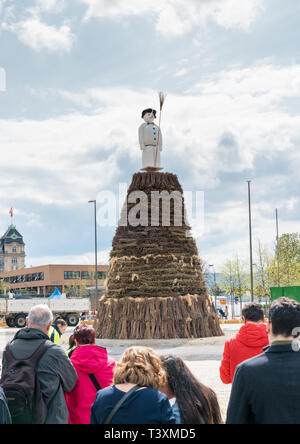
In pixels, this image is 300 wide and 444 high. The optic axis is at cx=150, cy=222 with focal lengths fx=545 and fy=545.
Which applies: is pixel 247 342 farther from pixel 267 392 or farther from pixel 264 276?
pixel 264 276

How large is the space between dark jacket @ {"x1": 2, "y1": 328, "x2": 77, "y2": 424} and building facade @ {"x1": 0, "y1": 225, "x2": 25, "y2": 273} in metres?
126

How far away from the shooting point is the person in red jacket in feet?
17.4

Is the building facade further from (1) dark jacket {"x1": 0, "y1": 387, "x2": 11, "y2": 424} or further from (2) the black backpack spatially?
(1) dark jacket {"x1": 0, "y1": 387, "x2": 11, "y2": 424}

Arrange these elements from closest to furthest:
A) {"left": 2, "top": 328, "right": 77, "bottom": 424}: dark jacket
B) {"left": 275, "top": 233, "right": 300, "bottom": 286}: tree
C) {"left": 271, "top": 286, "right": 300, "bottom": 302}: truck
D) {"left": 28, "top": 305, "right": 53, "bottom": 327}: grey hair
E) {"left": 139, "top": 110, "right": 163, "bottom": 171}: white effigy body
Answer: {"left": 2, "top": 328, "right": 77, "bottom": 424}: dark jacket < {"left": 28, "top": 305, "right": 53, "bottom": 327}: grey hair < {"left": 139, "top": 110, "right": 163, "bottom": 171}: white effigy body < {"left": 271, "top": 286, "right": 300, "bottom": 302}: truck < {"left": 275, "top": 233, "right": 300, "bottom": 286}: tree

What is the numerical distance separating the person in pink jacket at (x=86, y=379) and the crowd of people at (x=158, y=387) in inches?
11.5

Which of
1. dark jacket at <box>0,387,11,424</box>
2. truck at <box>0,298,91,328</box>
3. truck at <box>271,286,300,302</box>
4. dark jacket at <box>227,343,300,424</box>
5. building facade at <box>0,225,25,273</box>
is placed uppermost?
building facade at <box>0,225,25,273</box>

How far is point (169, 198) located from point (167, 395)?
16.3m

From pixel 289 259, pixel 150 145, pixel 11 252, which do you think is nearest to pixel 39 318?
pixel 150 145

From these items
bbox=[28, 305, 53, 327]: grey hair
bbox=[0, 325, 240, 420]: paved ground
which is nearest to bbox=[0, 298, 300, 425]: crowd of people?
bbox=[28, 305, 53, 327]: grey hair

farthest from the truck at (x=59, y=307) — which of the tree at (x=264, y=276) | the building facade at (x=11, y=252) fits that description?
the building facade at (x=11, y=252)

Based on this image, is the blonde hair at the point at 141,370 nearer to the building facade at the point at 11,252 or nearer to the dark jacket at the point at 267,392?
the dark jacket at the point at 267,392

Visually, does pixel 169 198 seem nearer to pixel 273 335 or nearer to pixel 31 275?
pixel 273 335

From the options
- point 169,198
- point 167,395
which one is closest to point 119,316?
point 169,198

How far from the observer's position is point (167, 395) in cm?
342
